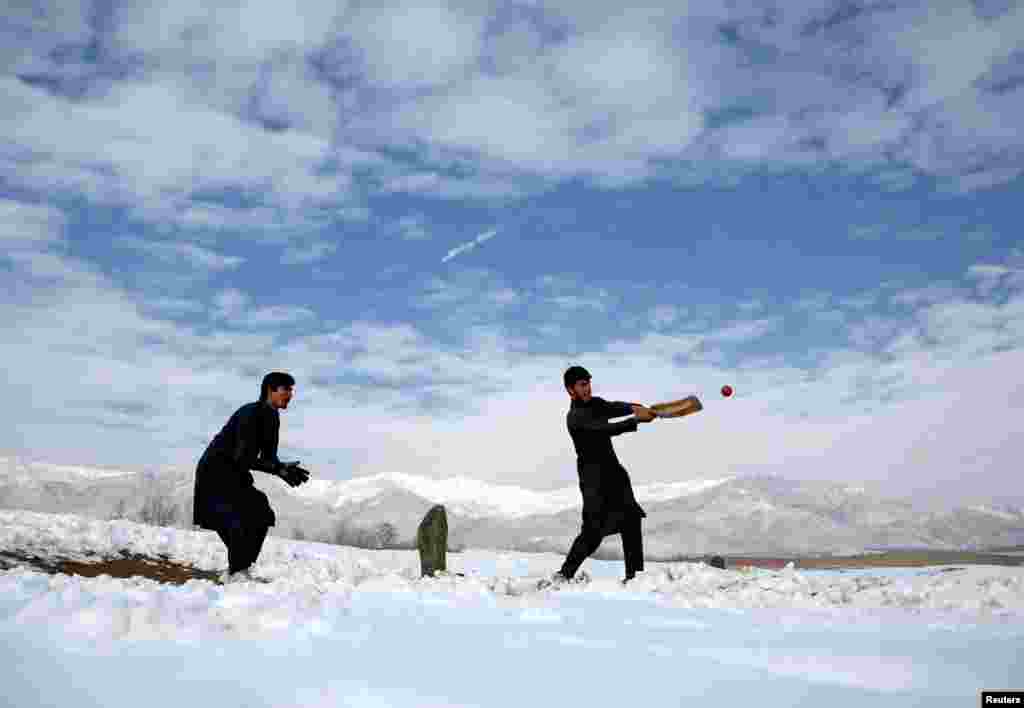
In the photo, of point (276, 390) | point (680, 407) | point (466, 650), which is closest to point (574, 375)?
point (680, 407)

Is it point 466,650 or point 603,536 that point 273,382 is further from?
point 466,650

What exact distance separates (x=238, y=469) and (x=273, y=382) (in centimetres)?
82

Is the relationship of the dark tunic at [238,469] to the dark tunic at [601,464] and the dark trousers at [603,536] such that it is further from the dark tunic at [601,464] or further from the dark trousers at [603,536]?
the dark tunic at [601,464]

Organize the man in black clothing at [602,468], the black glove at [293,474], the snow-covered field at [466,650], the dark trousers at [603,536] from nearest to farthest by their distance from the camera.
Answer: the snow-covered field at [466,650] < the black glove at [293,474] < the dark trousers at [603,536] < the man in black clothing at [602,468]

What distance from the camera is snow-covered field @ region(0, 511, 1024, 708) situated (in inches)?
125

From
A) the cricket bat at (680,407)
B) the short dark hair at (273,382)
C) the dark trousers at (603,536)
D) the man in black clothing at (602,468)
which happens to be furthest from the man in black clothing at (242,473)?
the cricket bat at (680,407)

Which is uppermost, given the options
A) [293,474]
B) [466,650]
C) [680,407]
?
[680,407]

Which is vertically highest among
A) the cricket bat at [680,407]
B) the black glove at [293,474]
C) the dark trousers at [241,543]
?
the cricket bat at [680,407]

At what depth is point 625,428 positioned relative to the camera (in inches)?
336

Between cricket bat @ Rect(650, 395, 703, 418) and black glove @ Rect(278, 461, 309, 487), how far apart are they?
3.30 metres

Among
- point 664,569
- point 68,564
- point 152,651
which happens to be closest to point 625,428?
point 664,569

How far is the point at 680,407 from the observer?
27.7 feet

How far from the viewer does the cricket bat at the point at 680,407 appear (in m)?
8.45

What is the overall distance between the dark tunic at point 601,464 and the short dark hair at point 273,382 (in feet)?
8.89
